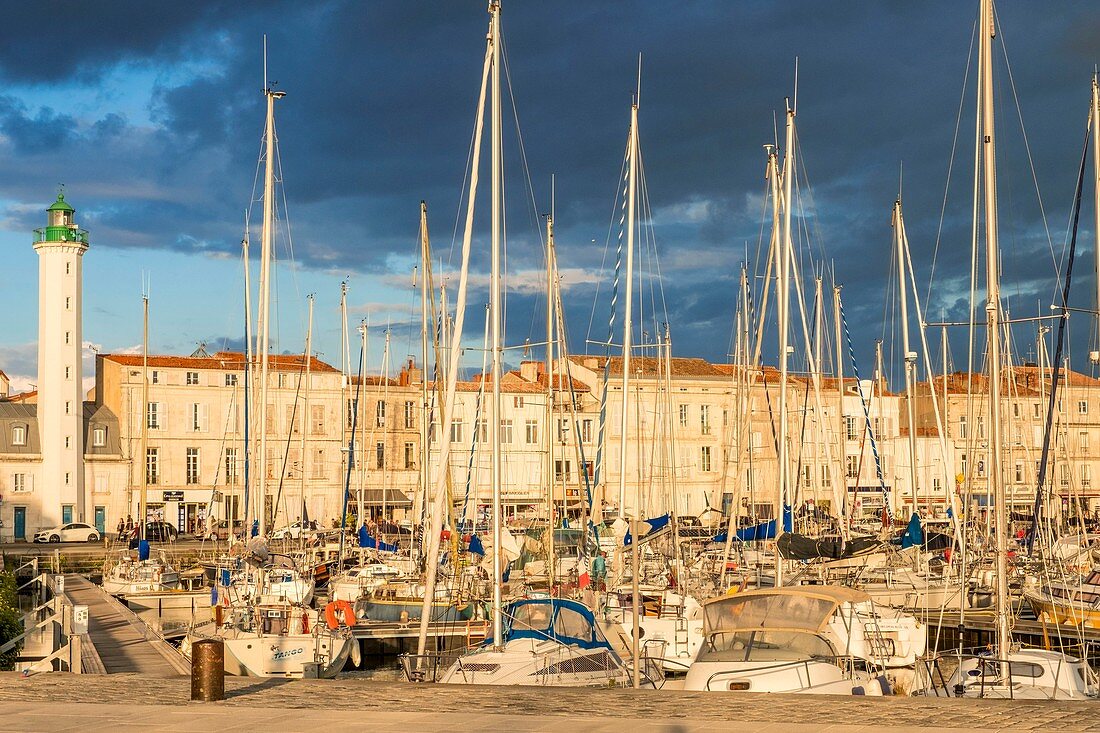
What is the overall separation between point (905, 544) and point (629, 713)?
742 inches

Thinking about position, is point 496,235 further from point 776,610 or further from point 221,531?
point 221,531

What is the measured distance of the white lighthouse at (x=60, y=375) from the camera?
65938mm

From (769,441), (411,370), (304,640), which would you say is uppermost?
(411,370)

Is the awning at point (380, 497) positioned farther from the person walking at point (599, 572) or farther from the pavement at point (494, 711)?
the pavement at point (494, 711)

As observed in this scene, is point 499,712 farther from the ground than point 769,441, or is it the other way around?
point 769,441

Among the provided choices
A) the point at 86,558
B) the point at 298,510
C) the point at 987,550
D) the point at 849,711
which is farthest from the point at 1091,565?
the point at 298,510

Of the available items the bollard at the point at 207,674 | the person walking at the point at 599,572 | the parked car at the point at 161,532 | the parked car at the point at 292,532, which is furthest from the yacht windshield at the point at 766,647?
the parked car at the point at 161,532

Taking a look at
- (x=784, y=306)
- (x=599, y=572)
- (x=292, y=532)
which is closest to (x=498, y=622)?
(x=784, y=306)

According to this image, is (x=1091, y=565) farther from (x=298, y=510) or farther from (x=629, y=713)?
(x=298, y=510)

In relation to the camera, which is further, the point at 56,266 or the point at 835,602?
the point at 56,266

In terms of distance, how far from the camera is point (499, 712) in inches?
523

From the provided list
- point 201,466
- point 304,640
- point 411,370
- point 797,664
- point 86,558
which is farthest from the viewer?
point 411,370

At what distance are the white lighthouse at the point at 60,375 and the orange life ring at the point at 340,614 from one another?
42.3 meters

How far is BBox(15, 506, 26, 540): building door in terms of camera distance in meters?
64.9
